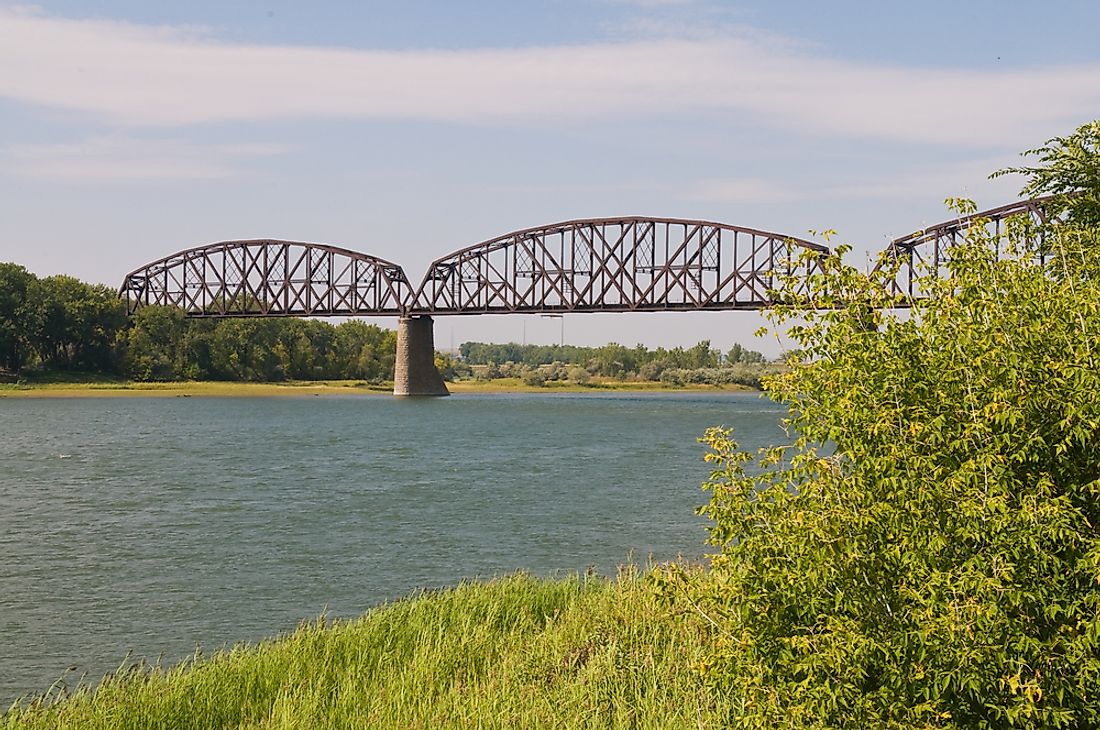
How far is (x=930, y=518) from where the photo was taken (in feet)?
27.7

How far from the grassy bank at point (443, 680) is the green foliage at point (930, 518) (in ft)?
7.59

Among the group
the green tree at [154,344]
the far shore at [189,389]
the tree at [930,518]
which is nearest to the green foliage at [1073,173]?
the tree at [930,518]

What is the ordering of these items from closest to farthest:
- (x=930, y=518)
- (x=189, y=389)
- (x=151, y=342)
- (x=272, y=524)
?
1. (x=930, y=518)
2. (x=272, y=524)
3. (x=189, y=389)
4. (x=151, y=342)

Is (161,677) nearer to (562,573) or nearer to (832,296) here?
(832,296)

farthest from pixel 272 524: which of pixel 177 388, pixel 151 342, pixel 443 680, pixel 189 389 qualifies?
pixel 151 342

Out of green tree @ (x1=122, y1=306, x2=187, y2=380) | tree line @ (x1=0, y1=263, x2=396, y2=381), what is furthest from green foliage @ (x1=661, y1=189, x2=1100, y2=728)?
green tree @ (x1=122, y1=306, x2=187, y2=380)

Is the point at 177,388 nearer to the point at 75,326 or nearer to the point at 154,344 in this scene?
the point at 154,344

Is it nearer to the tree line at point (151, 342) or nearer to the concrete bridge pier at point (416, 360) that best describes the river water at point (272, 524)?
the tree line at point (151, 342)

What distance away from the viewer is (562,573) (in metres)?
24.8

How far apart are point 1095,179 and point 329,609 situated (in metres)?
15.9

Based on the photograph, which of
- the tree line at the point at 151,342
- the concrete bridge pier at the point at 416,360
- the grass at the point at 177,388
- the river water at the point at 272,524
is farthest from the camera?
the concrete bridge pier at the point at 416,360

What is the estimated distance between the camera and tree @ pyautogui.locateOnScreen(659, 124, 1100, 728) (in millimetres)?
7852

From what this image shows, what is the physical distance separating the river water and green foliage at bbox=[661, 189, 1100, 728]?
38.7ft

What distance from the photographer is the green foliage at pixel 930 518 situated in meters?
7.85
